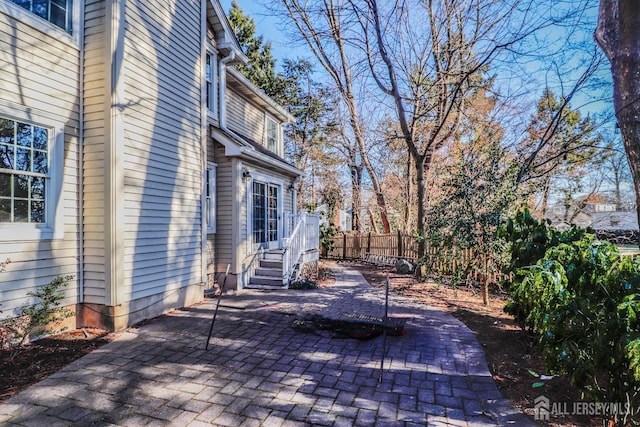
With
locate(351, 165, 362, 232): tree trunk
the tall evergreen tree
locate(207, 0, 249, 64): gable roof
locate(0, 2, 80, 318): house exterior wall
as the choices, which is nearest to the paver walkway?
locate(0, 2, 80, 318): house exterior wall

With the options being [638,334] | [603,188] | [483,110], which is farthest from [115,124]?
[603,188]

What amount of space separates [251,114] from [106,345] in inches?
338

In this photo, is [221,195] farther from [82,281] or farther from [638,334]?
[638,334]

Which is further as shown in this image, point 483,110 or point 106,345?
point 483,110

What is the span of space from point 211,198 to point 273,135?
5.86 meters

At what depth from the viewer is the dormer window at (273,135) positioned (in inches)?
495

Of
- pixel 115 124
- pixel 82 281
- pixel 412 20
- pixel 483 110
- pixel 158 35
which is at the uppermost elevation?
pixel 412 20

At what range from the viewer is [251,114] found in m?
11.2

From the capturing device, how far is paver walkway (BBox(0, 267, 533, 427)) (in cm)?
273

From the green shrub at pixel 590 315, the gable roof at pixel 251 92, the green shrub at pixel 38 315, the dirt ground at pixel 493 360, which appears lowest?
the dirt ground at pixel 493 360

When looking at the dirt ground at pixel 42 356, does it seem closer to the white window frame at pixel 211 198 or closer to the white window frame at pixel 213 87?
the white window frame at pixel 211 198

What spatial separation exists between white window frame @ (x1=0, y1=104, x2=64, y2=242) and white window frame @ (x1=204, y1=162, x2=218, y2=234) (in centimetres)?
331

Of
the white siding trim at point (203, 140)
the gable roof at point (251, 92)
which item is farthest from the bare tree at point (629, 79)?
the gable roof at point (251, 92)

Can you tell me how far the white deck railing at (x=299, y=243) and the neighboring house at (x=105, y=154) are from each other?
7.22 ft
